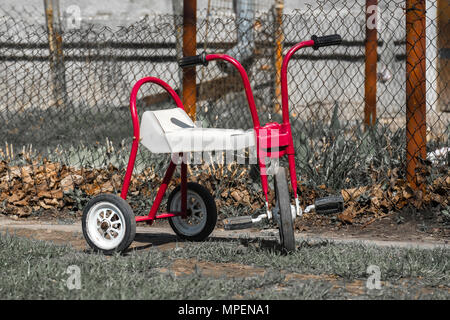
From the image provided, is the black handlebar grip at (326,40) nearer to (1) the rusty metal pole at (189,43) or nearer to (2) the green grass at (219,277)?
(2) the green grass at (219,277)

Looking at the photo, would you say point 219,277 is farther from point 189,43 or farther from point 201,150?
point 189,43

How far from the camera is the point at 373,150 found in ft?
17.7

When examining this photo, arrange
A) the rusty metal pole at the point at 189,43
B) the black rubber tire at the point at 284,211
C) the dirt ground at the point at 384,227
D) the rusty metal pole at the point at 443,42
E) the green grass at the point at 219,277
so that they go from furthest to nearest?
the rusty metal pole at the point at 443,42 < the rusty metal pole at the point at 189,43 < the dirt ground at the point at 384,227 < the black rubber tire at the point at 284,211 < the green grass at the point at 219,277

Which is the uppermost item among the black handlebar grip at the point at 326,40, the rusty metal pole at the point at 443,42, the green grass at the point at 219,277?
the rusty metal pole at the point at 443,42

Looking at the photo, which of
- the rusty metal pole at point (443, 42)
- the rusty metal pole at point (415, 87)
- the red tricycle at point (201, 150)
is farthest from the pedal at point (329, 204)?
the rusty metal pole at point (443, 42)

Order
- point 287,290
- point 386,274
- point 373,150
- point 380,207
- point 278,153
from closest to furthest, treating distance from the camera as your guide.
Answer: point 287,290
point 386,274
point 278,153
point 380,207
point 373,150

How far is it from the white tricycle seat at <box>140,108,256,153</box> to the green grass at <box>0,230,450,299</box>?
2.08ft

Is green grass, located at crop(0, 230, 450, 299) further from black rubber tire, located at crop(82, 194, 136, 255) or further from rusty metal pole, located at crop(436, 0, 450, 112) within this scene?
rusty metal pole, located at crop(436, 0, 450, 112)

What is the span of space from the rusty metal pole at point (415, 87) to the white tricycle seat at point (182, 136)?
160 centimetres

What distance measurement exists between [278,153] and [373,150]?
1.91 m

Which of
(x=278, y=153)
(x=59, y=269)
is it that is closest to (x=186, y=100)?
(x=278, y=153)

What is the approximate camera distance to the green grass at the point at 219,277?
3.03 m
